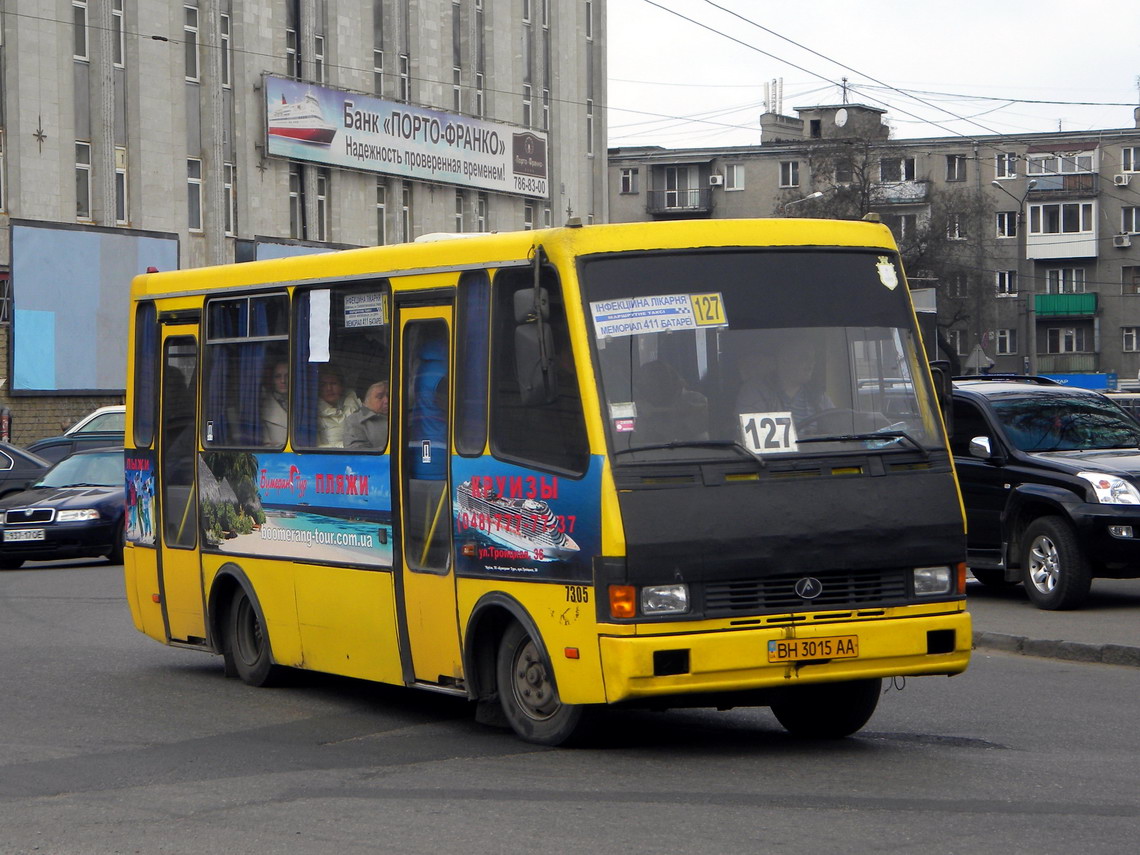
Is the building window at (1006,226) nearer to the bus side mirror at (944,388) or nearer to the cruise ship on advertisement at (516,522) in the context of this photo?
the bus side mirror at (944,388)

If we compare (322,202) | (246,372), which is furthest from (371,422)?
(322,202)

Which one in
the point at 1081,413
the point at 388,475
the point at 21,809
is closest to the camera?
the point at 21,809

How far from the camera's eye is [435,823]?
680 centimetres

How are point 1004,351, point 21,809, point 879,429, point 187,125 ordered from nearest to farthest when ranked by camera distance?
1. point 21,809
2. point 879,429
3. point 187,125
4. point 1004,351

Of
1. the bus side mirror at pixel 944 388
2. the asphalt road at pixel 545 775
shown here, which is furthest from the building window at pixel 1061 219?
the bus side mirror at pixel 944 388

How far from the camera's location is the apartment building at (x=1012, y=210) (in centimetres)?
8800

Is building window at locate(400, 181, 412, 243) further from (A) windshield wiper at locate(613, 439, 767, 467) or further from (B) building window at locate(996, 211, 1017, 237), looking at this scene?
(A) windshield wiper at locate(613, 439, 767, 467)

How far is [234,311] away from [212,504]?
128 centimetres

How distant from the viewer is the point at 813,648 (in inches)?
312

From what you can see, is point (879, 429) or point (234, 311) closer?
point (879, 429)

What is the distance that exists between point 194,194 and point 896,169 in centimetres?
5081

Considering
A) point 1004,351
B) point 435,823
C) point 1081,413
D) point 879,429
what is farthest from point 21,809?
point 1004,351

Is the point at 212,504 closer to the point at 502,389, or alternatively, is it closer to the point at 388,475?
the point at 388,475

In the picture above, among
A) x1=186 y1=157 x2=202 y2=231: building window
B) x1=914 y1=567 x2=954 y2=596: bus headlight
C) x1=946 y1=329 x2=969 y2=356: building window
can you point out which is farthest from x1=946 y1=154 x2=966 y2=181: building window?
x1=914 y1=567 x2=954 y2=596: bus headlight
